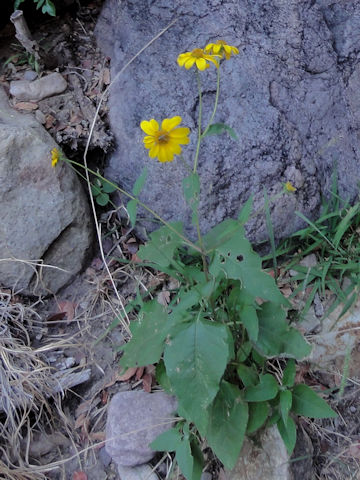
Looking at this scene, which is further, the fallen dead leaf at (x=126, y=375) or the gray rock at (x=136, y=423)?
the fallen dead leaf at (x=126, y=375)

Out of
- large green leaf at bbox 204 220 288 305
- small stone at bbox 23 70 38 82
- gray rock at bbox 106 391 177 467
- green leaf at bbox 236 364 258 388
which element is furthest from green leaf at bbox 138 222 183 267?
small stone at bbox 23 70 38 82

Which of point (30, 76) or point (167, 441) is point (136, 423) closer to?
point (167, 441)

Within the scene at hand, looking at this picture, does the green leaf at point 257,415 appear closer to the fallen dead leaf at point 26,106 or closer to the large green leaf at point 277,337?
the large green leaf at point 277,337

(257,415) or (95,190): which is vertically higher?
(95,190)

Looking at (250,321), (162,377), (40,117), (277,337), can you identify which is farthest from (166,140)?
(40,117)

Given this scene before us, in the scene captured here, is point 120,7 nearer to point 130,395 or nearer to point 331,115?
point 331,115

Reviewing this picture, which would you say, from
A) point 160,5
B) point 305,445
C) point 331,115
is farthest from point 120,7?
point 305,445

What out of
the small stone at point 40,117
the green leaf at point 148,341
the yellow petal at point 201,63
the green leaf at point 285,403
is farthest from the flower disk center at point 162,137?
the small stone at point 40,117

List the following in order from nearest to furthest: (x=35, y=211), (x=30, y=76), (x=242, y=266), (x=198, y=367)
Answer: (x=198, y=367)
(x=242, y=266)
(x=35, y=211)
(x=30, y=76)
